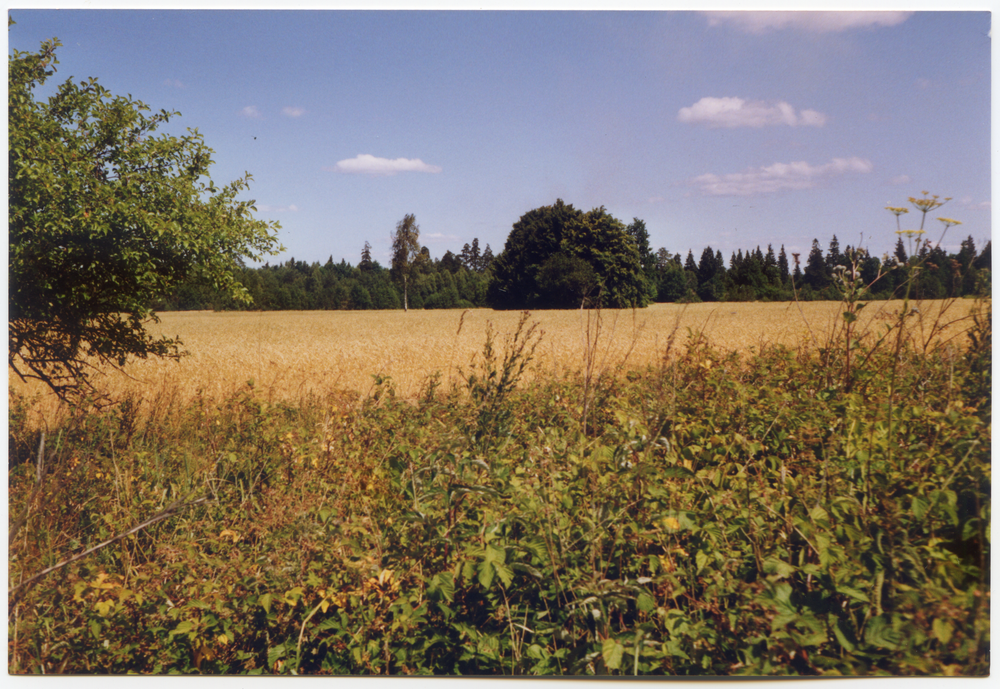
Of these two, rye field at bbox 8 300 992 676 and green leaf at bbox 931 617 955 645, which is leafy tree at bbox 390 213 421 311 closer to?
rye field at bbox 8 300 992 676

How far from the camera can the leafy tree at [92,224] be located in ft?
9.62

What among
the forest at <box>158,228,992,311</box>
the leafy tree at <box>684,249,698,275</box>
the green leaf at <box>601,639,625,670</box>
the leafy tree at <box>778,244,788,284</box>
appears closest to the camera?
the green leaf at <box>601,639,625,670</box>

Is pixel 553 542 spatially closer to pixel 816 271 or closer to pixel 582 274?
pixel 816 271

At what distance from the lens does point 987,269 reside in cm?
255

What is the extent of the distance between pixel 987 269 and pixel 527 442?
234cm

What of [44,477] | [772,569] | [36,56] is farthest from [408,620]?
[36,56]

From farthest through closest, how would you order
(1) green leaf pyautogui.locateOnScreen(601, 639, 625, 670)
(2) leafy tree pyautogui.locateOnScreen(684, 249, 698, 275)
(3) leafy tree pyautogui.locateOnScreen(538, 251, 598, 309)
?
(3) leafy tree pyautogui.locateOnScreen(538, 251, 598, 309) < (2) leafy tree pyautogui.locateOnScreen(684, 249, 698, 275) < (1) green leaf pyautogui.locateOnScreen(601, 639, 625, 670)

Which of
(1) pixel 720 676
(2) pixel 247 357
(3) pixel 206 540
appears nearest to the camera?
(1) pixel 720 676

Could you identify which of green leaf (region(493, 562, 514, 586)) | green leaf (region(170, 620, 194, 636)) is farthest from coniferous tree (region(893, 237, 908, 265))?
green leaf (region(170, 620, 194, 636))

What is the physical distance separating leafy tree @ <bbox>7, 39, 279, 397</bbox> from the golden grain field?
1.56 feet

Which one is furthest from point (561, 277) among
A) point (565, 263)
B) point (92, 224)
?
point (92, 224)

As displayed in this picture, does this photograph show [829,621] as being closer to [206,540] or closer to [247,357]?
[206,540]

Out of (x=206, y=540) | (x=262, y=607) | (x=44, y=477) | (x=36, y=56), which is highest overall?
(x=36, y=56)

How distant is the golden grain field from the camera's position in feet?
11.9
